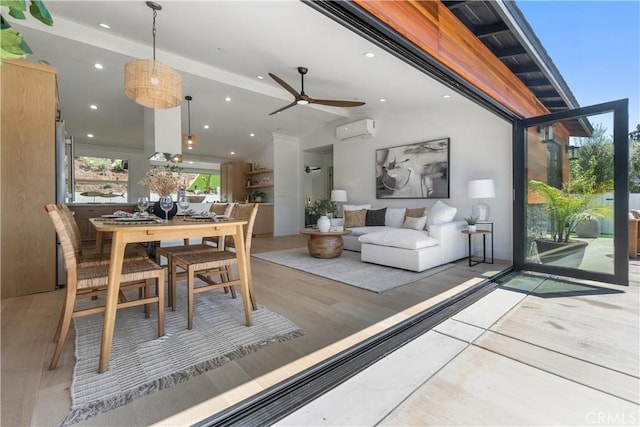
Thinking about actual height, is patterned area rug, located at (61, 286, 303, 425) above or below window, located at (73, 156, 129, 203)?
below

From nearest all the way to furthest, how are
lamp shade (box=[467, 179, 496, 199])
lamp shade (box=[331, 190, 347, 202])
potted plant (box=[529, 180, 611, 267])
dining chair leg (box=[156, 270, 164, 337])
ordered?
dining chair leg (box=[156, 270, 164, 337]), potted plant (box=[529, 180, 611, 267]), lamp shade (box=[467, 179, 496, 199]), lamp shade (box=[331, 190, 347, 202])

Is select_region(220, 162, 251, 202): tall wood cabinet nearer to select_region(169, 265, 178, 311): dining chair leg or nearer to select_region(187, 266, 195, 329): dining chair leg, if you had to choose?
select_region(169, 265, 178, 311): dining chair leg

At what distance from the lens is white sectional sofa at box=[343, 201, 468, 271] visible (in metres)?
3.75

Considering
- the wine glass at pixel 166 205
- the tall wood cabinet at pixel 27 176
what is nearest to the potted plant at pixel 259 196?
the tall wood cabinet at pixel 27 176

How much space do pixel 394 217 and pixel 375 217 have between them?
1.30 ft

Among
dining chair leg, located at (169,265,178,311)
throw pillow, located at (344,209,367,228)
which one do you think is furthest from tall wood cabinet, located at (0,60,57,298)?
throw pillow, located at (344,209,367,228)

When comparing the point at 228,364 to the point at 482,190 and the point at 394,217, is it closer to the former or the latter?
the point at 482,190

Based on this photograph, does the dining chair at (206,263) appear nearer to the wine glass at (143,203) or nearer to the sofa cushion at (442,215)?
the wine glass at (143,203)

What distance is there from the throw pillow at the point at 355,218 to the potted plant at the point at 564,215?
2.94 metres

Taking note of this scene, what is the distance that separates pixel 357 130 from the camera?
21.3 feet

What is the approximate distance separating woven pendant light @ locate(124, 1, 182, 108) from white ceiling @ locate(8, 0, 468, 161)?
62 centimetres

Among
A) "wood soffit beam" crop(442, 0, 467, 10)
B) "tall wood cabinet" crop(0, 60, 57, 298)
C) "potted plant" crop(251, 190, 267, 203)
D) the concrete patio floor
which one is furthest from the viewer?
"potted plant" crop(251, 190, 267, 203)

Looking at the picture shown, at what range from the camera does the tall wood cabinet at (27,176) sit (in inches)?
109

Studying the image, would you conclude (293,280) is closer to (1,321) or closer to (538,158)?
(1,321)
